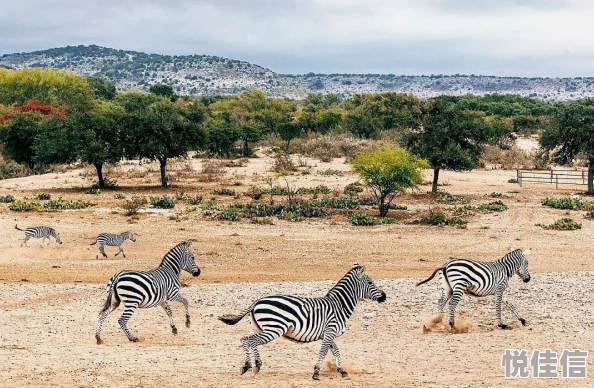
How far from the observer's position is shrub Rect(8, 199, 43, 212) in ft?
116

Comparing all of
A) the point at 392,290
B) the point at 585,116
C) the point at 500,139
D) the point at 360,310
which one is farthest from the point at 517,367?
the point at 500,139

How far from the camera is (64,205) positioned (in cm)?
3638

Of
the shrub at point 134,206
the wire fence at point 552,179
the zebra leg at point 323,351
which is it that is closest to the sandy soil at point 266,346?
the zebra leg at point 323,351

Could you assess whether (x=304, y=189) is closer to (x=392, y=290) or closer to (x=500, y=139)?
(x=392, y=290)

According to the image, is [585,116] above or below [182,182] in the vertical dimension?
above

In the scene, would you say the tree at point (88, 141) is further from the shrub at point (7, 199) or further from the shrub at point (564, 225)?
the shrub at point (564, 225)

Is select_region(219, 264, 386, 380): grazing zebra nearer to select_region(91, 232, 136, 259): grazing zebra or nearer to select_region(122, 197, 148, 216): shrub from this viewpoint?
select_region(91, 232, 136, 259): grazing zebra

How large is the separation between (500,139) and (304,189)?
35.9m

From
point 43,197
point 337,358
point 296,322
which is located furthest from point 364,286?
point 43,197

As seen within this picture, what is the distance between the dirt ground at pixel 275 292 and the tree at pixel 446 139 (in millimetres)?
2426

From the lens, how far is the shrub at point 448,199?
39634mm

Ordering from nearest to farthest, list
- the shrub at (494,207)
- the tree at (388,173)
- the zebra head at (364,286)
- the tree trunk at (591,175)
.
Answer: the zebra head at (364,286) < the tree at (388,173) < the shrub at (494,207) < the tree trunk at (591,175)

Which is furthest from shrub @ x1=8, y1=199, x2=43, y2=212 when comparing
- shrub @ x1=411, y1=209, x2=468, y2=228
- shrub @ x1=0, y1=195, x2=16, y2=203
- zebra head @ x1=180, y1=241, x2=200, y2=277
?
zebra head @ x1=180, y1=241, x2=200, y2=277

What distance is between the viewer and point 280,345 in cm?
1464
